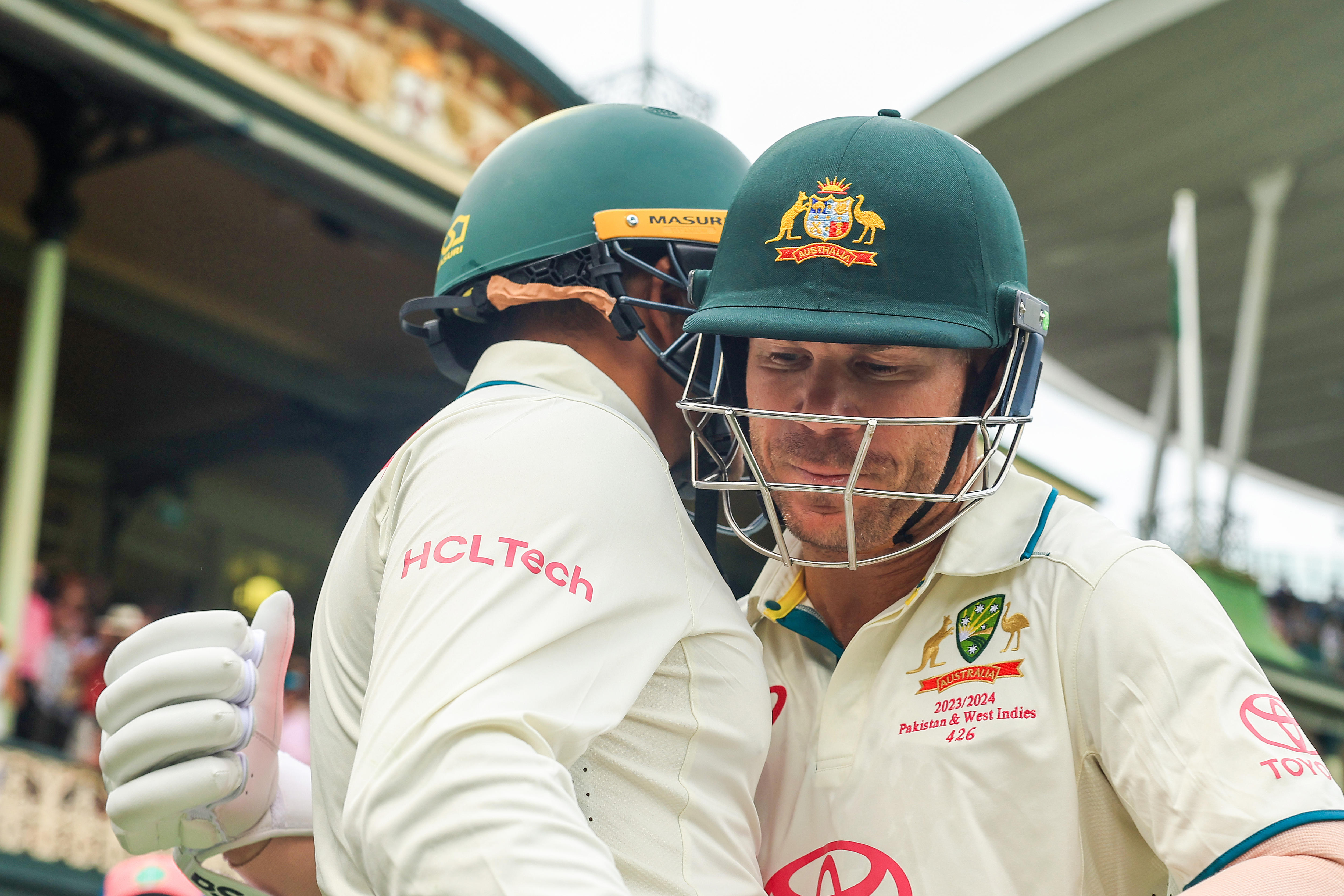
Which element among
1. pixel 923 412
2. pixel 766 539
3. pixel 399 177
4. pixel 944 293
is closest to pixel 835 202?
pixel 944 293

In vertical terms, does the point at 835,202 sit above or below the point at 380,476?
above

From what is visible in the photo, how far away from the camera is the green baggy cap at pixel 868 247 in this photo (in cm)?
177

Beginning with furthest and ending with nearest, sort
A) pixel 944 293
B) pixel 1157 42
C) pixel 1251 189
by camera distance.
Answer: pixel 1251 189 < pixel 1157 42 < pixel 944 293

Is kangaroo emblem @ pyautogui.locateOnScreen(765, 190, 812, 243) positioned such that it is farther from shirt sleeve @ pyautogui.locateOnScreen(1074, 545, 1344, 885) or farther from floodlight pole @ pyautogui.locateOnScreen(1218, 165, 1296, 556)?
floodlight pole @ pyautogui.locateOnScreen(1218, 165, 1296, 556)

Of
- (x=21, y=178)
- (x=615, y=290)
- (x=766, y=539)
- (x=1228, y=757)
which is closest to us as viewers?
(x=1228, y=757)

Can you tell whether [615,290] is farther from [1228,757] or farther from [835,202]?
[1228,757]

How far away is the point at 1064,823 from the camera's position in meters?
1.66

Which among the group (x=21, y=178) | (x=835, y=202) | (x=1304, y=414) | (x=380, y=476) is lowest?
(x=380, y=476)

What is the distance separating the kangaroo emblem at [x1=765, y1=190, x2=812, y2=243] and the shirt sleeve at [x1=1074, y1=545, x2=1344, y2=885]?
676 millimetres

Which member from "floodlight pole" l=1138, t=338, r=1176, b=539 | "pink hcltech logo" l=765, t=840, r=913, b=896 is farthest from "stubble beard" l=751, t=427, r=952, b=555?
"floodlight pole" l=1138, t=338, r=1176, b=539

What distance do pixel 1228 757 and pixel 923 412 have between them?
63 centimetres

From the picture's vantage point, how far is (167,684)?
1706 millimetres

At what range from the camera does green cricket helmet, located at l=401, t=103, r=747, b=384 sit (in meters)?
2.07

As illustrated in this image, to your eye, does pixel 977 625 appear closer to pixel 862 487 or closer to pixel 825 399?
pixel 862 487
